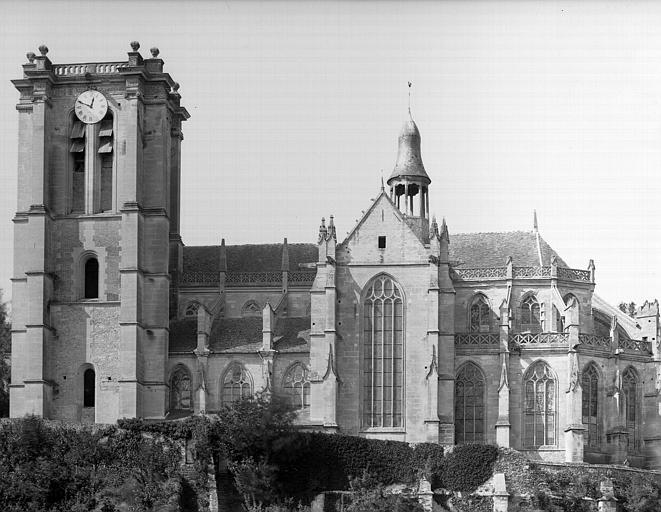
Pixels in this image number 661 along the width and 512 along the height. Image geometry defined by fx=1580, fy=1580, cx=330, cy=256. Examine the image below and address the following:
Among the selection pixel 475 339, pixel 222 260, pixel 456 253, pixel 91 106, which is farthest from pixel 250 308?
pixel 91 106

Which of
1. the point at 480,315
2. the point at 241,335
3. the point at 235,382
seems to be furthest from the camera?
the point at 480,315

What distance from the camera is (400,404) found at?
83.6 meters

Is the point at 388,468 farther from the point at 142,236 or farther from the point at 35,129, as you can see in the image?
the point at 35,129

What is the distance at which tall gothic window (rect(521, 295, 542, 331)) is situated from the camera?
8944 centimetres

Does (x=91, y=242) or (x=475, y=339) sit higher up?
(x=91, y=242)

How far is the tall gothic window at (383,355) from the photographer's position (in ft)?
275

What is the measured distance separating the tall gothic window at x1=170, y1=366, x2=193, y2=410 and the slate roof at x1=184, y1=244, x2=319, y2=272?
8.62 metres

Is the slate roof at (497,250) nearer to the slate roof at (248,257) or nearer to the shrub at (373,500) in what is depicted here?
the slate roof at (248,257)

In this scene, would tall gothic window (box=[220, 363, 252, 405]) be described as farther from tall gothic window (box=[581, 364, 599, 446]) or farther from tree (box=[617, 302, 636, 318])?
tree (box=[617, 302, 636, 318])

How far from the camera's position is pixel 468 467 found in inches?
2958

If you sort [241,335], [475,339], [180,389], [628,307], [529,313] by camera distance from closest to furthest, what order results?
[475,339]
[180,389]
[241,335]
[529,313]
[628,307]

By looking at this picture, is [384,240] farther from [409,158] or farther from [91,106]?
[91,106]

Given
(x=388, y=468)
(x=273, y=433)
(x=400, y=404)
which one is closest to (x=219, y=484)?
(x=273, y=433)

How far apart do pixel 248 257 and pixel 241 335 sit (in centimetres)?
799
